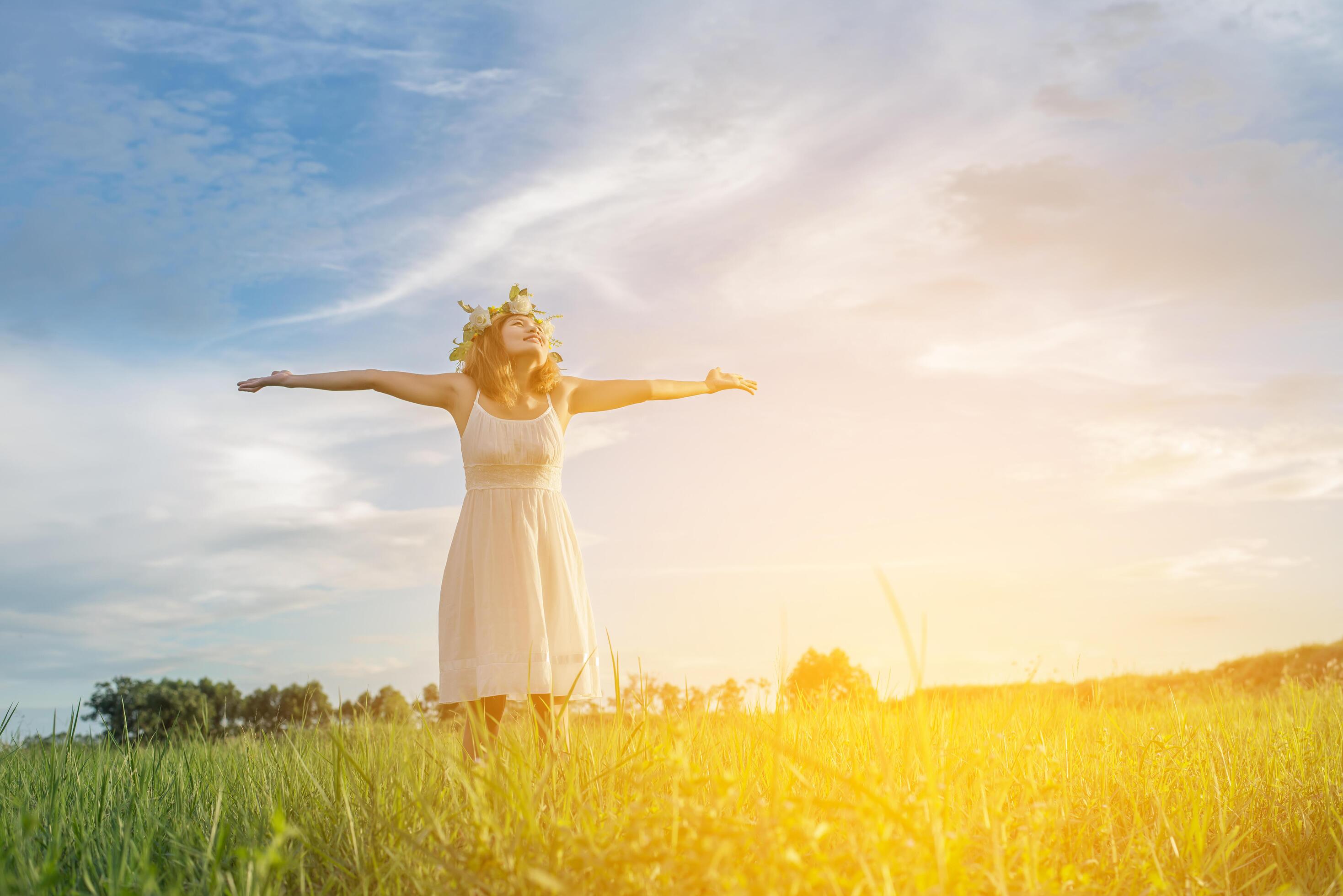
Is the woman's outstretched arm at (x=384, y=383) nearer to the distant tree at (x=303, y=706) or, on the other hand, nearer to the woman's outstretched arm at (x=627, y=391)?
the woman's outstretched arm at (x=627, y=391)

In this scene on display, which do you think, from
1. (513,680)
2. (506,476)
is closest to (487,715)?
(513,680)

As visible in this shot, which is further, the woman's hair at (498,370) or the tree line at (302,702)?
the woman's hair at (498,370)

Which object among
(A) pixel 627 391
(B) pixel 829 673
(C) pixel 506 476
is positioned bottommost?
(B) pixel 829 673

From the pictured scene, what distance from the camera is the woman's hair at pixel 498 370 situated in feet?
19.2

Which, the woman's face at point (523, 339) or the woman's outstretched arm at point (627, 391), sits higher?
the woman's face at point (523, 339)

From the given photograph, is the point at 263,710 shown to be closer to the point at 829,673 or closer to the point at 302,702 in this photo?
the point at 302,702

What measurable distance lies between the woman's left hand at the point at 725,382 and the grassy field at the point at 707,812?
2.49 metres

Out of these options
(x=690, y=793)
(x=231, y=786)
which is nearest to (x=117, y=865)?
(x=231, y=786)

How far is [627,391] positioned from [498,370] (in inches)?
37.1

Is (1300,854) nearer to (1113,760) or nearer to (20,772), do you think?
(1113,760)

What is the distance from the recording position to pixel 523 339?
19.9ft

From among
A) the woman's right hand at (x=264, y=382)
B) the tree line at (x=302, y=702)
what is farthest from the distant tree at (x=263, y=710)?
the woman's right hand at (x=264, y=382)

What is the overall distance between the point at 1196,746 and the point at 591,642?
352 centimetres

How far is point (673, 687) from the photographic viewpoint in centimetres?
381
